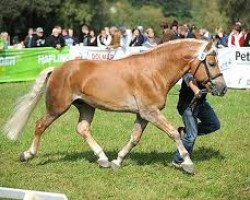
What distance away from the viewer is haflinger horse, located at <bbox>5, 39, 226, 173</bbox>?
7805mm

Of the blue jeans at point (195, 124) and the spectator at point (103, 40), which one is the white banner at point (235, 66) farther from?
the blue jeans at point (195, 124)

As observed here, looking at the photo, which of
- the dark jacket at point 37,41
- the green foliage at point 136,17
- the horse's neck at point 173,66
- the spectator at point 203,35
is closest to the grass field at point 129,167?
the horse's neck at point 173,66

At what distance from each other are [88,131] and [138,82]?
126cm

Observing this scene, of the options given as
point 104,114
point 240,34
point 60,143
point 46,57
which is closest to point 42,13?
point 46,57

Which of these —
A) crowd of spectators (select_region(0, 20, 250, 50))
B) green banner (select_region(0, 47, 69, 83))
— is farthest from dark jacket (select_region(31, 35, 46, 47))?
green banner (select_region(0, 47, 69, 83))

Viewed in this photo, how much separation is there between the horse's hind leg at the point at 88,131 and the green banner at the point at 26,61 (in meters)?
12.1

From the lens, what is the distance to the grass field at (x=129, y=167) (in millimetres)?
7156

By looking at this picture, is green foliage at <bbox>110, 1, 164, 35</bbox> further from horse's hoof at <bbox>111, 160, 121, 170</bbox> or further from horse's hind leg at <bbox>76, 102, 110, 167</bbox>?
horse's hoof at <bbox>111, 160, 121, 170</bbox>

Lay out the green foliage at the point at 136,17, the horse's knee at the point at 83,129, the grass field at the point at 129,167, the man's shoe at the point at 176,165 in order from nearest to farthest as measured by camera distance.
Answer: the grass field at the point at 129,167, the man's shoe at the point at 176,165, the horse's knee at the point at 83,129, the green foliage at the point at 136,17

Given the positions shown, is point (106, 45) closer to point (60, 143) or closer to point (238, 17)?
point (60, 143)

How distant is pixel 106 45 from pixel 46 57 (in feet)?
7.34

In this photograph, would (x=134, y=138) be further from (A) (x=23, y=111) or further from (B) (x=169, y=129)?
(A) (x=23, y=111)

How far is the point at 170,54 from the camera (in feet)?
26.1

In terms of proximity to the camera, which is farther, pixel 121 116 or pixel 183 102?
pixel 121 116
